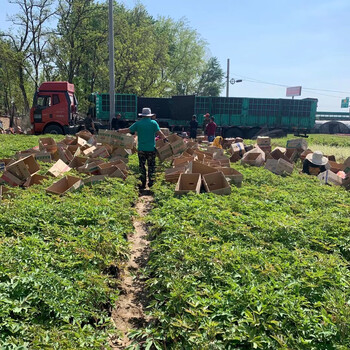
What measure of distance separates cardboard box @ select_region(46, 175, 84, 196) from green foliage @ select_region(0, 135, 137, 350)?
79 cm

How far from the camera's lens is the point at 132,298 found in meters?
3.52

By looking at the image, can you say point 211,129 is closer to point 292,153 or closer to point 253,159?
point 292,153

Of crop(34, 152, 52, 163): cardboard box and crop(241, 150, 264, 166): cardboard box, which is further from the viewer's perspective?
crop(241, 150, 264, 166): cardboard box

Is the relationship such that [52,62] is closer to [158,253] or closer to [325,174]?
[325,174]

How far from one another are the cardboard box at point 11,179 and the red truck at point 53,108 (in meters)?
11.6

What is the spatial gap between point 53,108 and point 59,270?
16.4m

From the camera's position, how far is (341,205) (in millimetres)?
5832

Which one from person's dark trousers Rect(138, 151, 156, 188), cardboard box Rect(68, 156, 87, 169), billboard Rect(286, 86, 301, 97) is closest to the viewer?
person's dark trousers Rect(138, 151, 156, 188)

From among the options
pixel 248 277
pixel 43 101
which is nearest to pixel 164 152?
pixel 248 277

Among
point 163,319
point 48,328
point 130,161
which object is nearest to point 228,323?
point 163,319

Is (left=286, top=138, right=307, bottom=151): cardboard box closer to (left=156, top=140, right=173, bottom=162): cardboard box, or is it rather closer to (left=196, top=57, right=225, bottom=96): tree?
(left=156, top=140, right=173, bottom=162): cardboard box

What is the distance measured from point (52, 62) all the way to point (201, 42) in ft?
77.4

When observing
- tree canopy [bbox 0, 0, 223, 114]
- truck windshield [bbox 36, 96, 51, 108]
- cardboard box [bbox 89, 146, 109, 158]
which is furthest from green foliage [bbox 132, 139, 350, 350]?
tree canopy [bbox 0, 0, 223, 114]

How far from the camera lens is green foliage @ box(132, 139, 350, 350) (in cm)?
252
